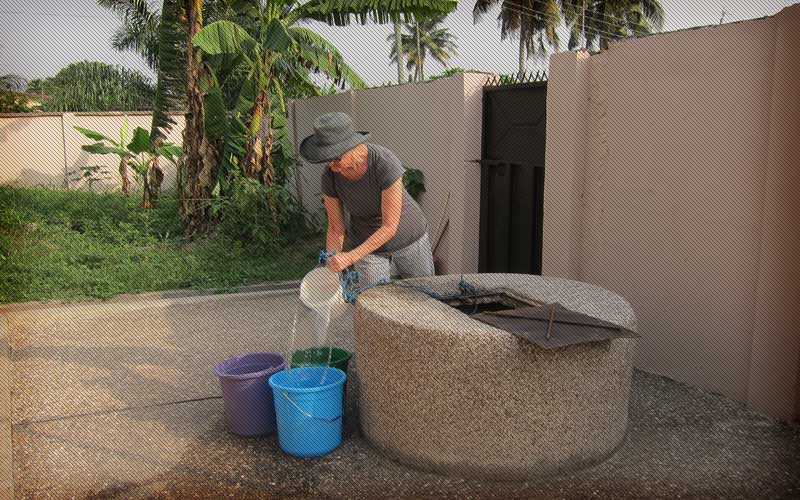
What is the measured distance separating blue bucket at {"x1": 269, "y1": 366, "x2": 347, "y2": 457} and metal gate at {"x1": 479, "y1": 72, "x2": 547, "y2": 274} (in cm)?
321

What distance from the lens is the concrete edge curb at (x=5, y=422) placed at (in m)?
3.63

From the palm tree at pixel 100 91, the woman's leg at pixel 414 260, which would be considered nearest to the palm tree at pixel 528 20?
the palm tree at pixel 100 91

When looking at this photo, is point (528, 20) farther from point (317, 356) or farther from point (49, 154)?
point (317, 356)

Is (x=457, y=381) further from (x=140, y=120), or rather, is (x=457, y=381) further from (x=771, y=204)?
(x=140, y=120)

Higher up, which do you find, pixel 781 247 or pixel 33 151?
pixel 33 151

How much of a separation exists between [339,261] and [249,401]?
3.16 ft

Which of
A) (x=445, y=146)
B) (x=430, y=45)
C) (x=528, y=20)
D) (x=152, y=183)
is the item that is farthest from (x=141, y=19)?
(x=430, y=45)

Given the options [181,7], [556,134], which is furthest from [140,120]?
[556,134]

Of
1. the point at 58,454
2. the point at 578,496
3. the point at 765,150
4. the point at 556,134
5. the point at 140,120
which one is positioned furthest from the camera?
the point at 140,120

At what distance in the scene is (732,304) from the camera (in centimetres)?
456

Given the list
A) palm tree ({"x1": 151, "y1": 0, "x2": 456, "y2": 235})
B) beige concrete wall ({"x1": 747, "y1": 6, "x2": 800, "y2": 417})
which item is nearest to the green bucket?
beige concrete wall ({"x1": 747, "y1": 6, "x2": 800, "y2": 417})

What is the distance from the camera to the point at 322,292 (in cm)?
428

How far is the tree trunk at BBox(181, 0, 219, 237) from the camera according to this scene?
397 inches

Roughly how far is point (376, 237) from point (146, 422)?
1.87 meters
